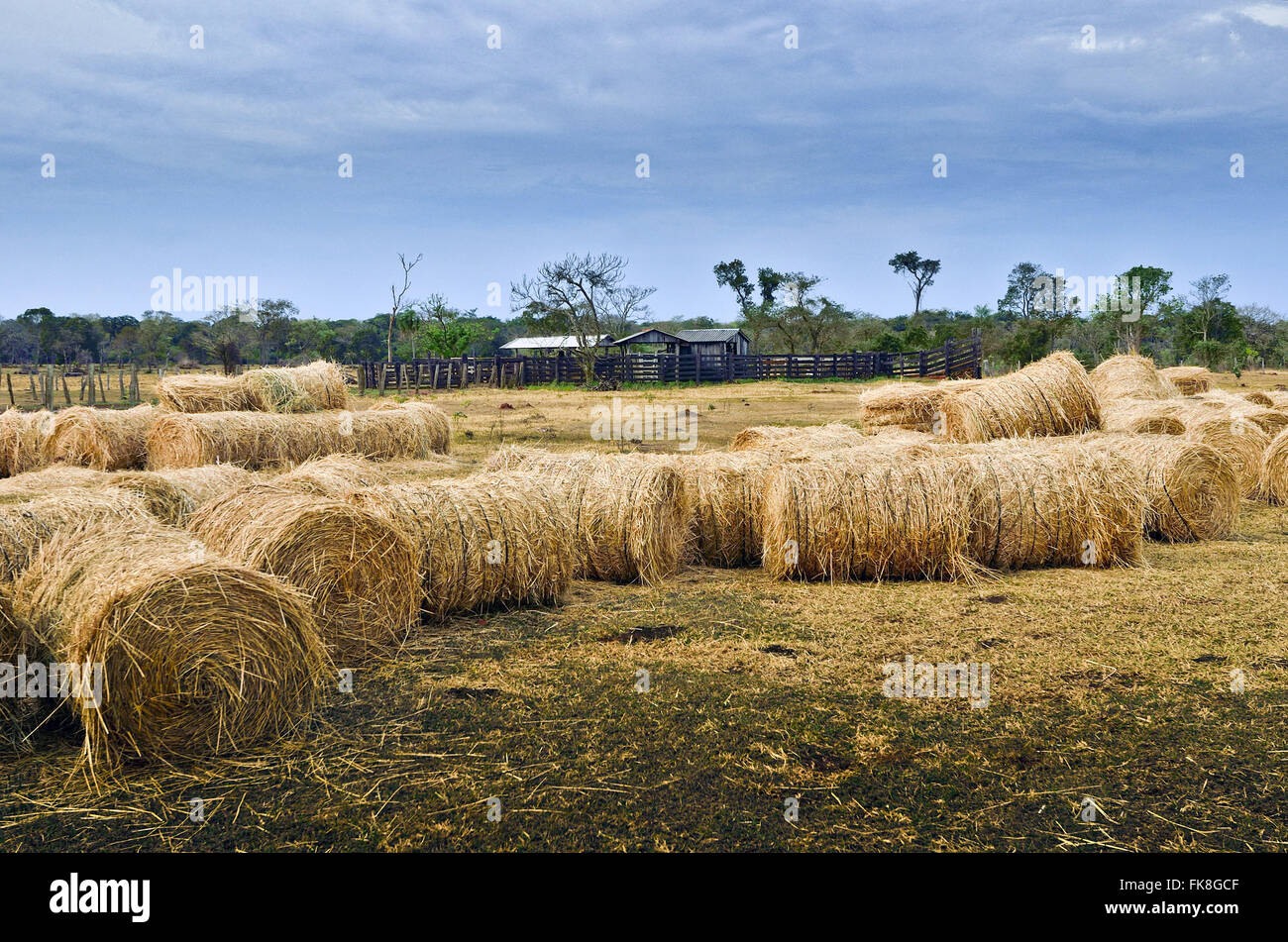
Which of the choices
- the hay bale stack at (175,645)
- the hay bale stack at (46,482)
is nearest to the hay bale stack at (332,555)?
the hay bale stack at (175,645)

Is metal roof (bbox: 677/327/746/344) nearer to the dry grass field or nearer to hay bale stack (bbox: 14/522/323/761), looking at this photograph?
the dry grass field

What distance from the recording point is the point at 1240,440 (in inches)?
589

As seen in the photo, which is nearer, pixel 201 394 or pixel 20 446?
pixel 20 446

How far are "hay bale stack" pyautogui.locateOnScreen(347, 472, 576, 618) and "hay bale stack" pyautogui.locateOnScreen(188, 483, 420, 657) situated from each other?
0.32m

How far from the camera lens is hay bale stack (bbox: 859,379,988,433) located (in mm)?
17703

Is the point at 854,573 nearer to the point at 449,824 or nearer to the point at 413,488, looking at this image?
the point at 413,488

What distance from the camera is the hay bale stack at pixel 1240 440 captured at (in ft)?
48.6

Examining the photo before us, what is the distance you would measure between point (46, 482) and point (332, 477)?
6113 millimetres

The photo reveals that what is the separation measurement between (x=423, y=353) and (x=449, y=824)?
276 ft

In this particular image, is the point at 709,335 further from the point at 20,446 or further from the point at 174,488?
the point at 174,488

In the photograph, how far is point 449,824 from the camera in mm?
4719

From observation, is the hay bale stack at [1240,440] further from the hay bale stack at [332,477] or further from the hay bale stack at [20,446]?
the hay bale stack at [20,446]

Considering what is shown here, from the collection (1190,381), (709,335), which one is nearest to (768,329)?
(709,335)
